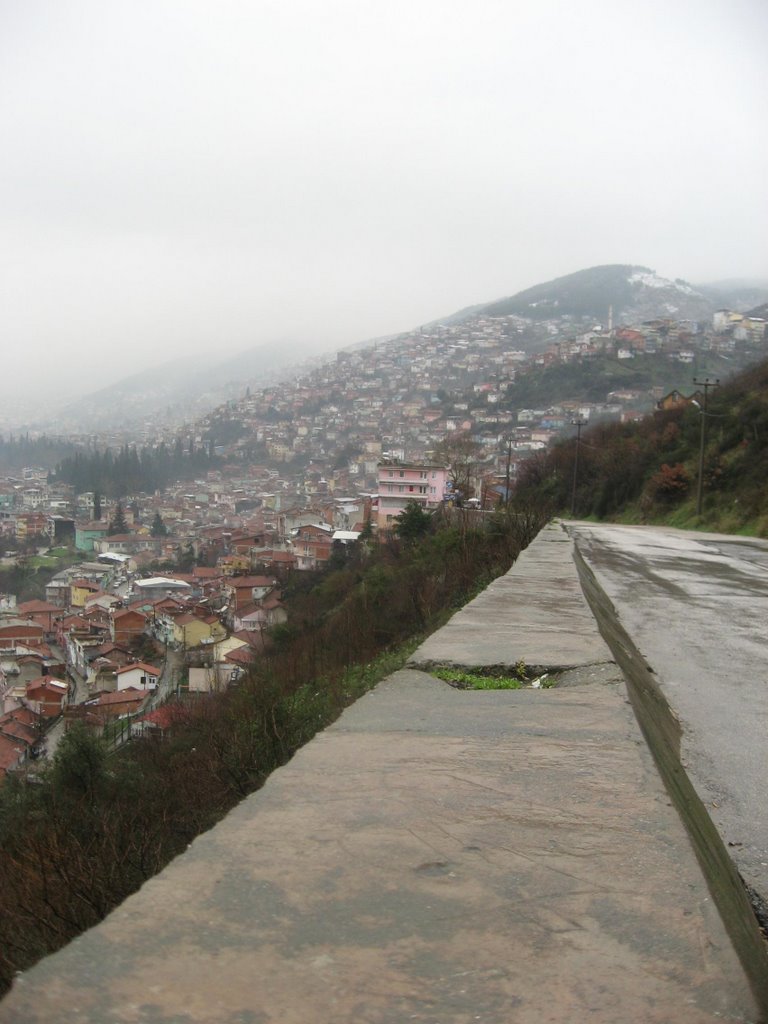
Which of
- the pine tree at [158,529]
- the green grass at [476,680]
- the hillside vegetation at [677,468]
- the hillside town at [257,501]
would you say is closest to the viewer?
the green grass at [476,680]

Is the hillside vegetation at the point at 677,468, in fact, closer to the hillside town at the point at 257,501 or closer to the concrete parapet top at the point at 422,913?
the hillside town at the point at 257,501

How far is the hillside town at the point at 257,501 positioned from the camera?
23.6 metres

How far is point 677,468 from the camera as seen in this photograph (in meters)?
30.0

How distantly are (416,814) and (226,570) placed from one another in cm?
4668

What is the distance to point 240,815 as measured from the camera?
1.89 meters

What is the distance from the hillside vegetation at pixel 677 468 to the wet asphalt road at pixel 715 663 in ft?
32.7

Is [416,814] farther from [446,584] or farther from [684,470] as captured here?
[684,470]

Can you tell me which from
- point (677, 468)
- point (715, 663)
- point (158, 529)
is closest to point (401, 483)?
point (677, 468)

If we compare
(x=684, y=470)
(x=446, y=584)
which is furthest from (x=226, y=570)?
(x=446, y=584)

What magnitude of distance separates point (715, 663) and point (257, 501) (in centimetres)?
7558

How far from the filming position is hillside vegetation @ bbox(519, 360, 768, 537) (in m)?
24.9

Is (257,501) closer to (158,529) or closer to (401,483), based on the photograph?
(158,529)

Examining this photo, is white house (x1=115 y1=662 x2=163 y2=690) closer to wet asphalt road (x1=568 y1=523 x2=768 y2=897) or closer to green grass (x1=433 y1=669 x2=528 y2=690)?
wet asphalt road (x1=568 y1=523 x2=768 y2=897)

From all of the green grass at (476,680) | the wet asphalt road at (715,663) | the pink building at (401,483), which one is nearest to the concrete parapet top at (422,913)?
the wet asphalt road at (715,663)
